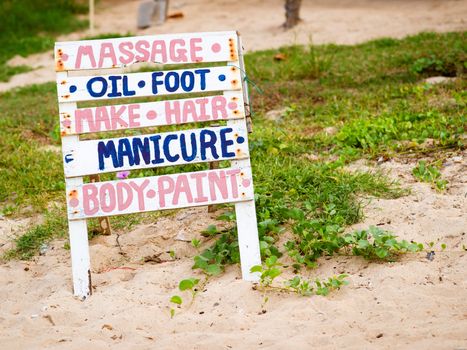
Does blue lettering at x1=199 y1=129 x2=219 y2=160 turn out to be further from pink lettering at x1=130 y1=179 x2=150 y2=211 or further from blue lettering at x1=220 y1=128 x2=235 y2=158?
pink lettering at x1=130 y1=179 x2=150 y2=211

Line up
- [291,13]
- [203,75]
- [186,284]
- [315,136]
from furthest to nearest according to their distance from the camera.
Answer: [291,13], [315,136], [203,75], [186,284]

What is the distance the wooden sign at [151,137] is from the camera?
3.72 m

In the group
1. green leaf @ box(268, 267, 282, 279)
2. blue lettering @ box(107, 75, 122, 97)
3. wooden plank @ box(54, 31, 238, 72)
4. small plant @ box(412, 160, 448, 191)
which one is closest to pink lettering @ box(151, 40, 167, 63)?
wooden plank @ box(54, 31, 238, 72)

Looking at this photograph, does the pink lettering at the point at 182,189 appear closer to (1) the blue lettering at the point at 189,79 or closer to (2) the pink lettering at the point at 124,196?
(2) the pink lettering at the point at 124,196

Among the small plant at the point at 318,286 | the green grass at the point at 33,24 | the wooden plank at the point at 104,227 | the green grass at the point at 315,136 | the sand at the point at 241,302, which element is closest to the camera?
the sand at the point at 241,302

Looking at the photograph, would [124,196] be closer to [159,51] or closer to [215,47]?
[159,51]

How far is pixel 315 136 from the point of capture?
18.0ft

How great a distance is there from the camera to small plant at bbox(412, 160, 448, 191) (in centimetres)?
→ 448

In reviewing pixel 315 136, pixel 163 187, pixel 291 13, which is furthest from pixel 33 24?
pixel 163 187

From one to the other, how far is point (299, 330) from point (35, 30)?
9.95 meters

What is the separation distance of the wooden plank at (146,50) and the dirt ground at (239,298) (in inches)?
43.4

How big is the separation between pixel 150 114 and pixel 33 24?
901 centimetres

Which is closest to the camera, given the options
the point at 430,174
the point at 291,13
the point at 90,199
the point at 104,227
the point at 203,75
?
the point at 90,199

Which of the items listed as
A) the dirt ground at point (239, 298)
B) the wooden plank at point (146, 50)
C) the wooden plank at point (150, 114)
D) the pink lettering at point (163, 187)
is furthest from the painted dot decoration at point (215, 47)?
the dirt ground at point (239, 298)
